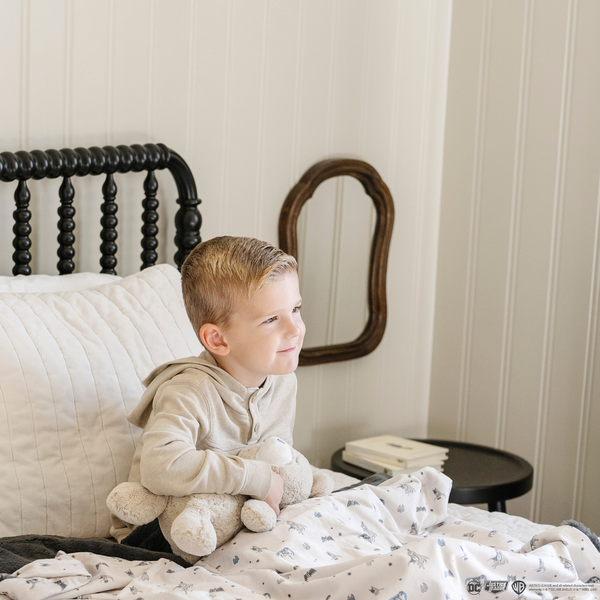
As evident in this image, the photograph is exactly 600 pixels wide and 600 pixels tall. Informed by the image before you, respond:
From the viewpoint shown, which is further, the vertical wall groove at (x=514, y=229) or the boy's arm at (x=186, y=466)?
the vertical wall groove at (x=514, y=229)

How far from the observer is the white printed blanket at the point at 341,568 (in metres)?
0.83

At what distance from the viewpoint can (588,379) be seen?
1.91 meters

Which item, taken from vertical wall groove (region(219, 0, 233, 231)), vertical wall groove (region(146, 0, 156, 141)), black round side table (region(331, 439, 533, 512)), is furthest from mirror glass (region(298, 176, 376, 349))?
vertical wall groove (region(146, 0, 156, 141))

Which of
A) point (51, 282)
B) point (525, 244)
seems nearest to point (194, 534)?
point (51, 282)

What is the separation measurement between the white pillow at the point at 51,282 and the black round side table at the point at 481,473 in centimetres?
80

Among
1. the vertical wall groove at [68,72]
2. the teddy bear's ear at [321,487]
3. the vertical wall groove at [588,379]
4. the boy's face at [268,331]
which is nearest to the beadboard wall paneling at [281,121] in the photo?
the vertical wall groove at [68,72]

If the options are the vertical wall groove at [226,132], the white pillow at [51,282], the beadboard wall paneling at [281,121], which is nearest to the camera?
the white pillow at [51,282]

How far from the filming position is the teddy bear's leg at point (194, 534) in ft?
3.06

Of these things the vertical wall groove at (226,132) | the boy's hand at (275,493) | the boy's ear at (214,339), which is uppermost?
the vertical wall groove at (226,132)

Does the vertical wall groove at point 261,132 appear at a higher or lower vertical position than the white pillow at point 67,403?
higher

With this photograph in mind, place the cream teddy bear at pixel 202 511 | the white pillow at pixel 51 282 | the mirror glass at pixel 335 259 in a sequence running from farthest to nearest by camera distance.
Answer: the mirror glass at pixel 335 259 < the white pillow at pixel 51 282 < the cream teddy bear at pixel 202 511

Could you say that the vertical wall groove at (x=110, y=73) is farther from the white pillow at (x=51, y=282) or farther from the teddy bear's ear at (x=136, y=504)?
the teddy bear's ear at (x=136, y=504)

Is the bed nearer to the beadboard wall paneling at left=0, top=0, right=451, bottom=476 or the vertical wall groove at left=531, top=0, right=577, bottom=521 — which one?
the beadboard wall paneling at left=0, top=0, right=451, bottom=476

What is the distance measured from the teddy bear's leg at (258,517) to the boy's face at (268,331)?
0.22 meters
